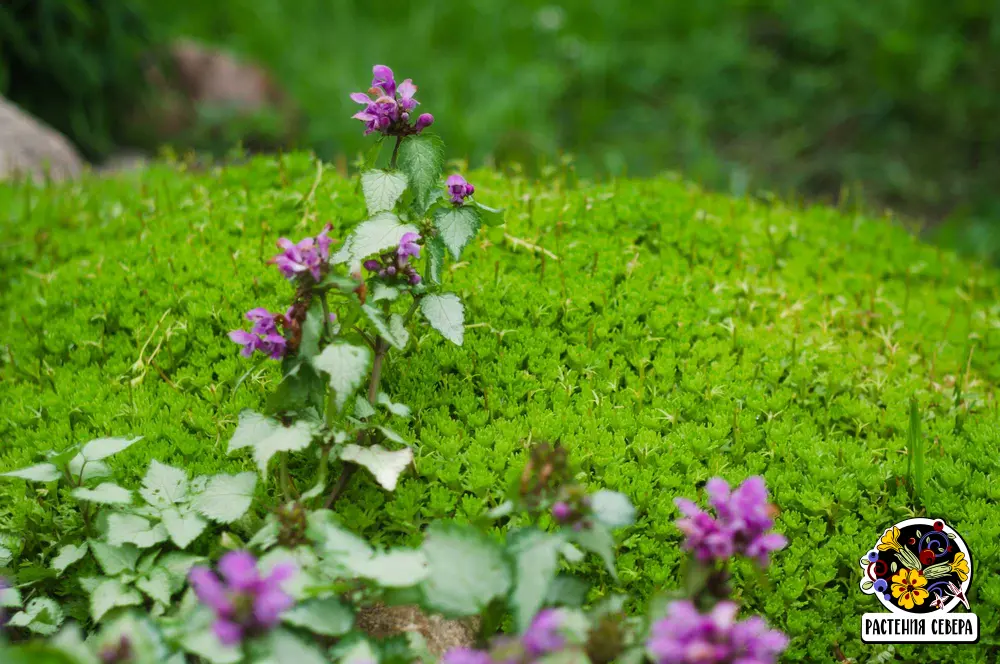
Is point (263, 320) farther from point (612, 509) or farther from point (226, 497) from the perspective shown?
point (612, 509)

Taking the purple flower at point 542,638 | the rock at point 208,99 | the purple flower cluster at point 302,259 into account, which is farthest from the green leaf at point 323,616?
the rock at point 208,99

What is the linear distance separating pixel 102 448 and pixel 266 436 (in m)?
0.40

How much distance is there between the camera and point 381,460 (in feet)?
6.63

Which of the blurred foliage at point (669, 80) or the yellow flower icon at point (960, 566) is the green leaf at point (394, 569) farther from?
the blurred foliage at point (669, 80)

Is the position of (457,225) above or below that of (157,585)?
above

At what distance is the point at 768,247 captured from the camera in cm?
336

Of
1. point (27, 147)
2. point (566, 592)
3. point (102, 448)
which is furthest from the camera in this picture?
point (27, 147)

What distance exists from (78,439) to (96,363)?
354 mm

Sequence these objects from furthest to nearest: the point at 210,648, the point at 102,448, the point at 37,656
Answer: the point at 102,448 < the point at 210,648 < the point at 37,656

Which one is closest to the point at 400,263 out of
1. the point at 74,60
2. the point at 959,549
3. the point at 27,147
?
the point at 959,549

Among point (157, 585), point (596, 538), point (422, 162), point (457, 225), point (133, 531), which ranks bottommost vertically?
point (157, 585)

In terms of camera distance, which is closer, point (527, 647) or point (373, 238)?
point (527, 647)

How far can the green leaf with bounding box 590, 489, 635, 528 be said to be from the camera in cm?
173

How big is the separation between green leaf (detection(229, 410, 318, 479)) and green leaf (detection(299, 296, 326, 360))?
0.06m
